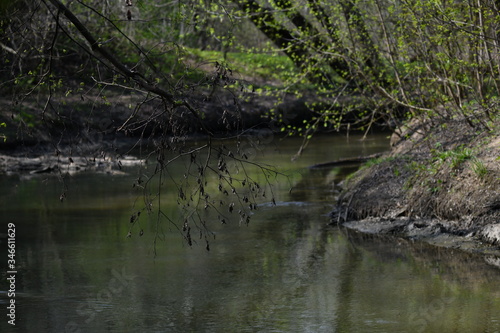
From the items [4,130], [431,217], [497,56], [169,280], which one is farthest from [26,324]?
[4,130]

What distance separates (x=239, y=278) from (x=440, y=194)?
3637mm

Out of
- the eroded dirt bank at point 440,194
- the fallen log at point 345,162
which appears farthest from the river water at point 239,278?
the fallen log at point 345,162

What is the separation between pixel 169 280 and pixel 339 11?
7367 mm

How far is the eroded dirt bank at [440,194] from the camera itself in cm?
1116

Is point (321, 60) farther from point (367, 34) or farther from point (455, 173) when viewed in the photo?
point (455, 173)

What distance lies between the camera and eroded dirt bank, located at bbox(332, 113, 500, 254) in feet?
36.6

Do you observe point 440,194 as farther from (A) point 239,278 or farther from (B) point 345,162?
(B) point 345,162

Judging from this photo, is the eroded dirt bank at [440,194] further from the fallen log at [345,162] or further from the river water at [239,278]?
the fallen log at [345,162]

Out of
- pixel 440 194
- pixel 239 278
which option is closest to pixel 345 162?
pixel 440 194

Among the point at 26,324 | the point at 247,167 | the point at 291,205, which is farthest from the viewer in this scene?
the point at 247,167

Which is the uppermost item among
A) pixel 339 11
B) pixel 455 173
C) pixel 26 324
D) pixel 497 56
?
pixel 339 11

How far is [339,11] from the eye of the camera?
15281mm

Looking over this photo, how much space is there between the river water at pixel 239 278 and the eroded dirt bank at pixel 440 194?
0.40 metres

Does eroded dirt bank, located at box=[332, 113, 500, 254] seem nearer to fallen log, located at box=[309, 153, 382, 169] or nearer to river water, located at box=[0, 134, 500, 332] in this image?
river water, located at box=[0, 134, 500, 332]
